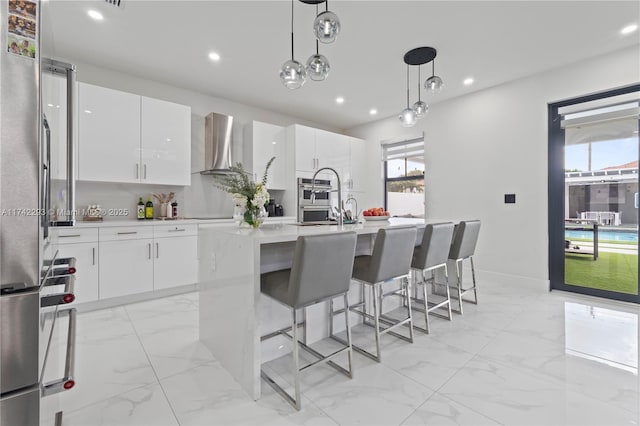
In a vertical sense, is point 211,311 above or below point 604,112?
below

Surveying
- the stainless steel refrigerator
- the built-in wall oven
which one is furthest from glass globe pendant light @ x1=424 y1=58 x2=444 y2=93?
the stainless steel refrigerator

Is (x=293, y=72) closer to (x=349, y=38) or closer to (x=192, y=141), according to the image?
(x=349, y=38)

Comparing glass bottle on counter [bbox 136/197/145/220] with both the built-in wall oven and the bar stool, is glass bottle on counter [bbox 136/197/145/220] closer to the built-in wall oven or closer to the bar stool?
the built-in wall oven

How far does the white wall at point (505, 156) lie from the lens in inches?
135

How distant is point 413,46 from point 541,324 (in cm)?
304

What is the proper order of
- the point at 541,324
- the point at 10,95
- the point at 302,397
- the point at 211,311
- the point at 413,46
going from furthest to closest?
the point at 413,46, the point at 541,324, the point at 211,311, the point at 302,397, the point at 10,95

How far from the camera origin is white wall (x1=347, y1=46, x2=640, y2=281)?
135 inches

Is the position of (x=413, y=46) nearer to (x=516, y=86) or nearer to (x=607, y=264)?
(x=516, y=86)

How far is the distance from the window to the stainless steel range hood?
10.1 ft

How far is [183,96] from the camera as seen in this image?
404 cm

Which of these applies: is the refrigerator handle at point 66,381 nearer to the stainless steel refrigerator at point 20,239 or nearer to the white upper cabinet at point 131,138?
the stainless steel refrigerator at point 20,239

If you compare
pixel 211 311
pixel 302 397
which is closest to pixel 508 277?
pixel 302 397

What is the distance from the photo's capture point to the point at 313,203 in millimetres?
4859

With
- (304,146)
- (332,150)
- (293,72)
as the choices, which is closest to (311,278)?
(293,72)
